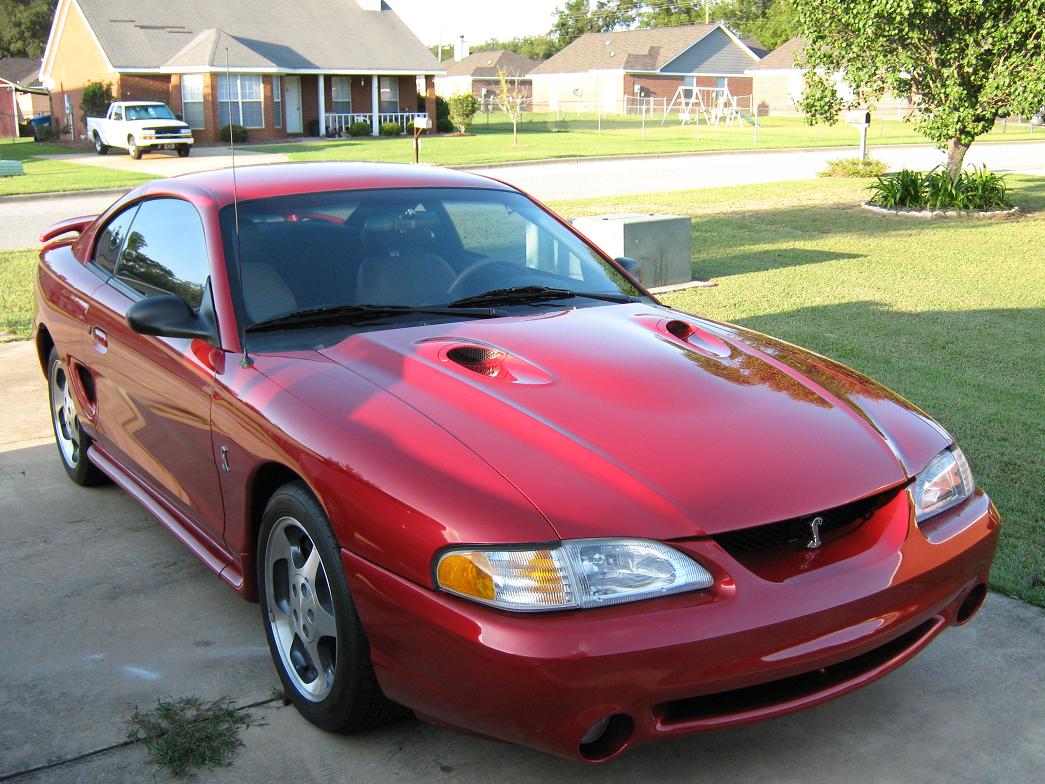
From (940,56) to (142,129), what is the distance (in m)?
24.2

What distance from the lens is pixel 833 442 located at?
302cm

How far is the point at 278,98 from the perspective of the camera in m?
43.6

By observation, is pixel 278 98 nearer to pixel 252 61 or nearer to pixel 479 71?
pixel 252 61

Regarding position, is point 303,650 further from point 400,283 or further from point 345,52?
point 345,52

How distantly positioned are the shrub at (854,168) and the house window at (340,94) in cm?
2767

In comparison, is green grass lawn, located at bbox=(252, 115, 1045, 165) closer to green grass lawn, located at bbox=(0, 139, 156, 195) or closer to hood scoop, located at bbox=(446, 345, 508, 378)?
green grass lawn, located at bbox=(0, 139, 156, 195)

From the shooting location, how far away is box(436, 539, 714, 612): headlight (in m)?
2.51

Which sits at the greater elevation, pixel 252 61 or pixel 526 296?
pixel 252 61

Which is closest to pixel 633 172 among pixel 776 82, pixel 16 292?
pixel 16 292

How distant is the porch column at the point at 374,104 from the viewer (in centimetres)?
4700

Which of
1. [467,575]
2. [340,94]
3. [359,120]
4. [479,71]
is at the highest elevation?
[479,71]

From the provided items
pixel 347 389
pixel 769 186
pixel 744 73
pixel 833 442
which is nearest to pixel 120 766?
Result: pixel 347 389

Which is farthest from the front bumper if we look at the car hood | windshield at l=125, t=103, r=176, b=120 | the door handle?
windshield at l=125, t=103, r=176, b=120

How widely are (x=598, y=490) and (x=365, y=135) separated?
149ft
